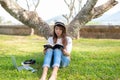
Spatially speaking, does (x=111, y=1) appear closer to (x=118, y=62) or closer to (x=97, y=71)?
(x=118, y=62)

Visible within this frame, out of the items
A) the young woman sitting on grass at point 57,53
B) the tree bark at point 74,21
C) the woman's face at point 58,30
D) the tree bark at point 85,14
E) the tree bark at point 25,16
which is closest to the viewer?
the young woman sitting on grass at point 57,53

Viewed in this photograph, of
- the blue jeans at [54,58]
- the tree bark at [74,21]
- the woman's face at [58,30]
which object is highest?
the tree bark at [74,21]

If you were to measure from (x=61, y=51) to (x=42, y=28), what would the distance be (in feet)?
5.51

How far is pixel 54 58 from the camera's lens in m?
6.55

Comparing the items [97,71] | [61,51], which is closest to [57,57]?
[61,51]

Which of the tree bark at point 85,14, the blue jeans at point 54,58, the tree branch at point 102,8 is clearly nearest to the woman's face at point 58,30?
the blue jeans at point 54,58

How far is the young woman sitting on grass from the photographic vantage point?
6.42 meters

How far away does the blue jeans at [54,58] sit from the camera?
6477 mm

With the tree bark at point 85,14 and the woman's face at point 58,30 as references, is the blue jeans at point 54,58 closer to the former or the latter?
the woman's face at point 58,30

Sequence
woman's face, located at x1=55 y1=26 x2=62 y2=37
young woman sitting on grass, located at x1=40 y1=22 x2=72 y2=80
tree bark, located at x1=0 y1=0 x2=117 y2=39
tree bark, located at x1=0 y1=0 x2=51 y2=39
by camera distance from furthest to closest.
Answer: tree bark, located at x1=0 y1=0 x2=117 y2=39
tree bark, located at x1=0 y1=0 x2=51 y2=39
woman's face, located at x1=55 y1=26 x2=62 y2=37
young woman sitting on grass, located at x1=40 y1=22 x2=72 y2=80

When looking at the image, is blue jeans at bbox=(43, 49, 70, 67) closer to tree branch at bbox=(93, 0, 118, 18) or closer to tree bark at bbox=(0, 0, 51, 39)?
tree bark at bbox=(0, 0, 51, 39)

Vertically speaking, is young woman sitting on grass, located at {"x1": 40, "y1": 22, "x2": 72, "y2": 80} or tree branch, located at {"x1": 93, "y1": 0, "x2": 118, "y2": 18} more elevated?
tree branch, located at {"x1": 93, "y1": 0, "x2": 118, "y2": 18}

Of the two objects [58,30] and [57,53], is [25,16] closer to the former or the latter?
[58,30]

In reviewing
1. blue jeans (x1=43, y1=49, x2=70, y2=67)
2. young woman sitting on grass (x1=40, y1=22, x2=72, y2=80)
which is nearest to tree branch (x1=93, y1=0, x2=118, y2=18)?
young woman sitting on grass (x1=40, y1=22, x2=72, y2=80)
